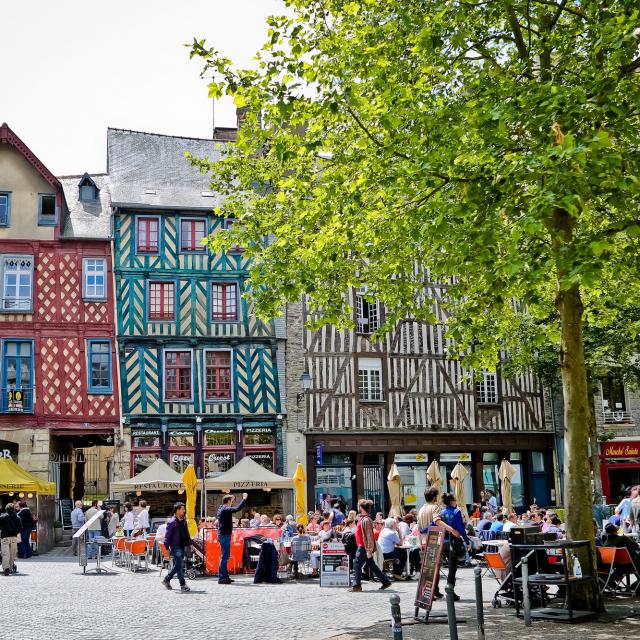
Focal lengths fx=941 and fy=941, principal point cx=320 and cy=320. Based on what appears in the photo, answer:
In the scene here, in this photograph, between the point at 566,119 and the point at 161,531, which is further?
the point at 161,531

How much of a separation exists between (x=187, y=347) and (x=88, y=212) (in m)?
5.32

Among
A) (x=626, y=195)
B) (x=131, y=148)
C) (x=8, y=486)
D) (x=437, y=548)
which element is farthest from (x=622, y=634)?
(x=131, y=148)

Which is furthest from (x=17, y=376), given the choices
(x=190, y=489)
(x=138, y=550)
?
(x=138, y=550)

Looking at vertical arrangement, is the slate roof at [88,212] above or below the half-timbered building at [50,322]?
above

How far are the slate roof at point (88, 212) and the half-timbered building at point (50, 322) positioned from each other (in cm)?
5

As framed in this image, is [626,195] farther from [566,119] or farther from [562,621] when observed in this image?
[562,621]

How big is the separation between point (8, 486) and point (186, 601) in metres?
10.0

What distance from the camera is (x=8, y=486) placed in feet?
70.6

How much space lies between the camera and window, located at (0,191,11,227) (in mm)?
27672

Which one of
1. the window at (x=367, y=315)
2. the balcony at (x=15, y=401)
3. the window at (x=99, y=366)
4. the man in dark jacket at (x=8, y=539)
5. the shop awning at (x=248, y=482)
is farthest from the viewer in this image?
the window at (x=367, y=315)

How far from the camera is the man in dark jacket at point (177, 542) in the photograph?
1429cm

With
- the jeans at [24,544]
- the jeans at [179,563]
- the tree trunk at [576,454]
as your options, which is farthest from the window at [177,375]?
the tree trunk at [576,454]

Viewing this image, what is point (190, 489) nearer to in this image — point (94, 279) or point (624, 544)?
point (94, 279)

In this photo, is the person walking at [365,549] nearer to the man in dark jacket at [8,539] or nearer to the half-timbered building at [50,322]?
the man in dark jacket at [8,539]
